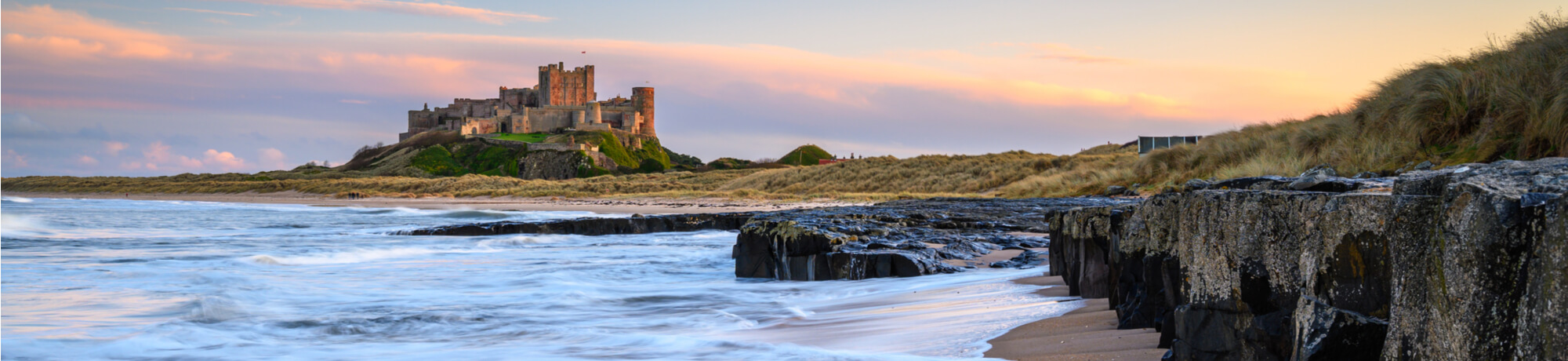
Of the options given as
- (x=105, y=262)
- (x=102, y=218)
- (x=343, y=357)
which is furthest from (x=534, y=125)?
(x=343, y=357)

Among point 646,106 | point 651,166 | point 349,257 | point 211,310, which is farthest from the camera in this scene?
point 646,106

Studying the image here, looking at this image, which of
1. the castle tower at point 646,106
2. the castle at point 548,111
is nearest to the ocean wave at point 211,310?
the castle at point 548,111

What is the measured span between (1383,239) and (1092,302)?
2.23 meters

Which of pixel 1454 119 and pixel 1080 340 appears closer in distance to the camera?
pixel 1080 340

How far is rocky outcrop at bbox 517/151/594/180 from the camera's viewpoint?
2800 inches

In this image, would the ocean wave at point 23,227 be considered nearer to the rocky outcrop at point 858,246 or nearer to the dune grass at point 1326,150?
the rocky outcrop at point 858,246

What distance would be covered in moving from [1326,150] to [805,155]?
6696 cm

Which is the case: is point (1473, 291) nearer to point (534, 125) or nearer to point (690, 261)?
point (690, 261)

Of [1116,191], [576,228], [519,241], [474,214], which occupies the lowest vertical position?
[519,241]

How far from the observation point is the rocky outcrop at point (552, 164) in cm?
7112

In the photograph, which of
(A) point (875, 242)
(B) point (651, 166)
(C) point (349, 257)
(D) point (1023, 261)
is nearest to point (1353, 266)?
(D) point (1023, 261)

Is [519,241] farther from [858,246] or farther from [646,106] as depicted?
[646,106]

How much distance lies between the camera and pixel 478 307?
5.80 metres

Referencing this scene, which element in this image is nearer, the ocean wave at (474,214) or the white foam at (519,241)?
the white foam at (519,241)
